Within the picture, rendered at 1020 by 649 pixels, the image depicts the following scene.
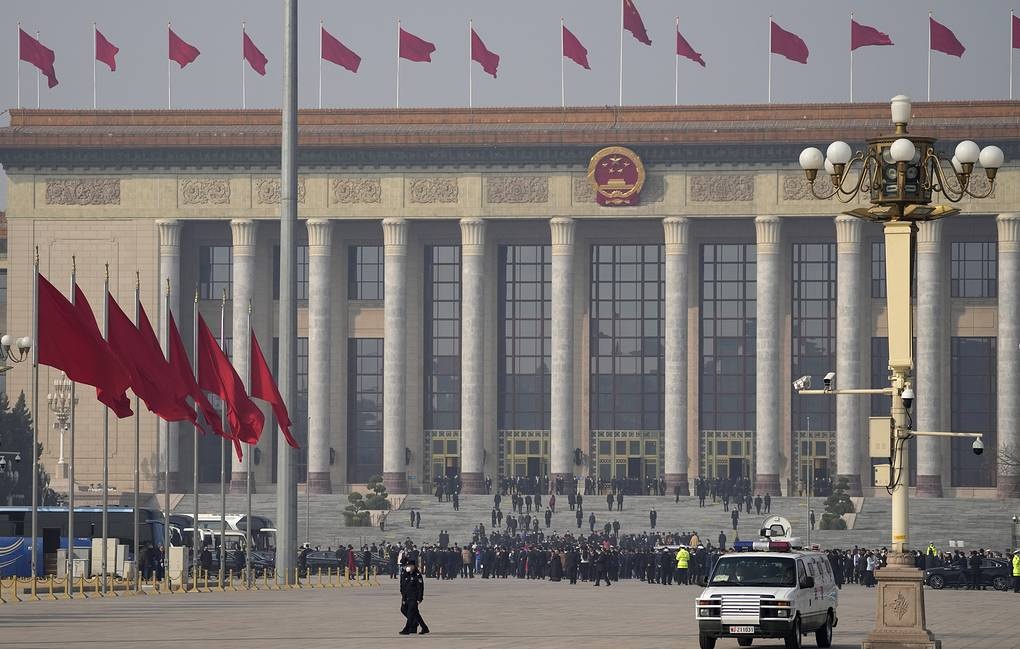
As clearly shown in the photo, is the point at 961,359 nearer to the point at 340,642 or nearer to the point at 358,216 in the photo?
the point at 358,216

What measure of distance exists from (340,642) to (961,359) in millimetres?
73886

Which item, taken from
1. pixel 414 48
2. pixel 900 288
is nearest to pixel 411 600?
pixel 900 288

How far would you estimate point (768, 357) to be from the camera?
99000mm

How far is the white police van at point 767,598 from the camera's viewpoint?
32188 mm

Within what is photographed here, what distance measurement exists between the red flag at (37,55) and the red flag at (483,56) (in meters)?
18.6

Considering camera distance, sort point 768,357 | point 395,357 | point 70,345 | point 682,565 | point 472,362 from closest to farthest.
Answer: point 70,345
point 682,565
point 768,357
point 472,362
point 395,357

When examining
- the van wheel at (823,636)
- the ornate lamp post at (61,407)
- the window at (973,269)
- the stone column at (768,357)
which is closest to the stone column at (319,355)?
the ornate lamp post at (61,407)

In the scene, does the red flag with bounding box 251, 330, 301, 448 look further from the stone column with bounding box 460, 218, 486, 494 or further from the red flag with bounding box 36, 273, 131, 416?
the stone column with bounding box 460, 218, 486, 494

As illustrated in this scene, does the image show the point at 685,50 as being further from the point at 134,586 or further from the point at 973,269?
the point at 134,586

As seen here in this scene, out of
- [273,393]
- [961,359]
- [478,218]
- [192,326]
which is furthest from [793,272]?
[273,393]

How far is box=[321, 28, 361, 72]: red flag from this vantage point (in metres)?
87.5

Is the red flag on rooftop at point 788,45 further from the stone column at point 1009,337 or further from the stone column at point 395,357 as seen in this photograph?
the stone column at point 395,357

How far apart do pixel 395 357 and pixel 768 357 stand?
18.4m

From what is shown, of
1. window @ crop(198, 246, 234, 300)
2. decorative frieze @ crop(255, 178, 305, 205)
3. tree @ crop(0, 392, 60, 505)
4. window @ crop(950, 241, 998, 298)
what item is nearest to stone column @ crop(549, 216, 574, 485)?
decorative frieze @ crop(255, 178, 305, 205)
